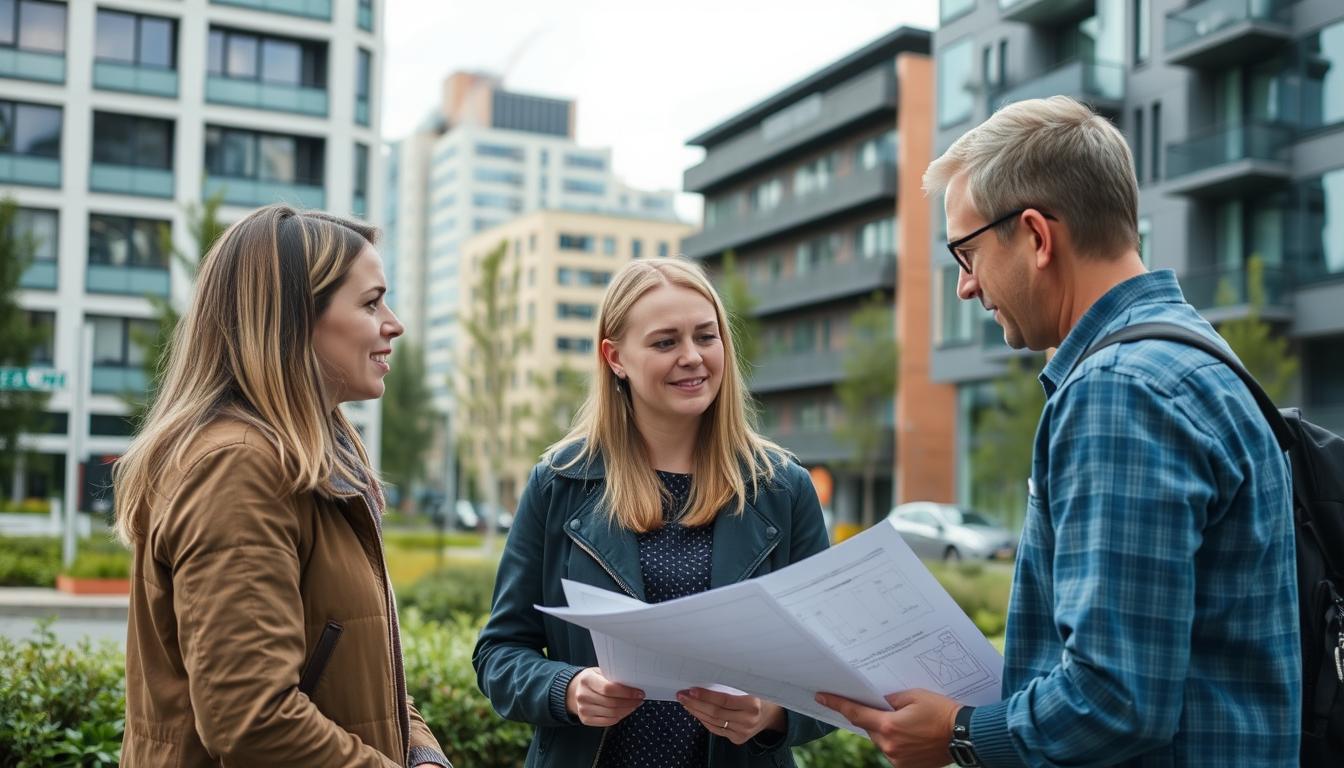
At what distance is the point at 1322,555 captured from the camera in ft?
6.95

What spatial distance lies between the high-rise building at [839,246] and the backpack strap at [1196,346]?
3681cm

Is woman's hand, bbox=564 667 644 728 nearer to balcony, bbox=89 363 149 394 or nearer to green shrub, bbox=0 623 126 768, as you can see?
green shrub, bbox=0 623 126 768

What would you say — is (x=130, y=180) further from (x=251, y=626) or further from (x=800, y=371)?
(x=251, y=626)

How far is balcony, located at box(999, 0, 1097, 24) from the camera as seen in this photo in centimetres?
3241

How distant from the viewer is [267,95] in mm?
39156

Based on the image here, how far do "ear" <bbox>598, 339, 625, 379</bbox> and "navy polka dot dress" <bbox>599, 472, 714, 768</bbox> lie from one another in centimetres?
46

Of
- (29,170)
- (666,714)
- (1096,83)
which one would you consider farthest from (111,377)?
(666,714)

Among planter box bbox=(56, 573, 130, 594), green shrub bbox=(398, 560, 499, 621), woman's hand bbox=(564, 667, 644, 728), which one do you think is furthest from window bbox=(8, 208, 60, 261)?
woman's hand bbox=(564, 667, 644, 728)

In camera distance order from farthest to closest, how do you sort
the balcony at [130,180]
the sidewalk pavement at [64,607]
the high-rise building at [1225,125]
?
the balcony at [130,180] → the high-rise building at [1225,125] → the sidewalk pavement at [64,607]

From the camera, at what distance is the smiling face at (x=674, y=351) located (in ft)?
10.6

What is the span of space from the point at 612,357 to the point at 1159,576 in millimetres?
1841

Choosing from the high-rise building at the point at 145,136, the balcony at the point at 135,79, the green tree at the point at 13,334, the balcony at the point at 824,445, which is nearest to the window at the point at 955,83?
the balcony at the point at 824,445

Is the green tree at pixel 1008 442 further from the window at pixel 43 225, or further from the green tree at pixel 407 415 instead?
the green tree at pixel 407 415

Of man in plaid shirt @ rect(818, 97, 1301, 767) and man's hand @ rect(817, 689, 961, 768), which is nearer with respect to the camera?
man in plaid shirt @ rect(818, 97, 1301, 767)
